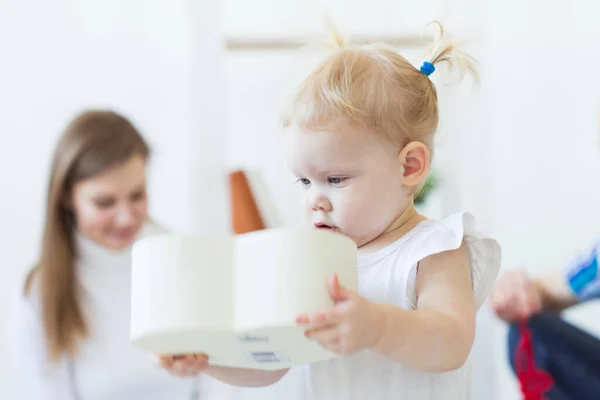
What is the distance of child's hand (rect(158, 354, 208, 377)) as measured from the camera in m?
0.71

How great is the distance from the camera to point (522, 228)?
6.24 feet

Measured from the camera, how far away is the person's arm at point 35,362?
5.52ft

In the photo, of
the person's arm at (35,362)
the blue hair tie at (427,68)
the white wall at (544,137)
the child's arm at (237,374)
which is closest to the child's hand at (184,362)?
the child's arm at (237,374)

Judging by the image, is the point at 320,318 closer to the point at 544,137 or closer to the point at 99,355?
the point at 99,355

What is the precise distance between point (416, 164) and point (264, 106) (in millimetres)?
1118

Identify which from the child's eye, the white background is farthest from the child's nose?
the white background

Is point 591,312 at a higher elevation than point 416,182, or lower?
lower

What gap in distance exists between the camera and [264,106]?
1902 mm

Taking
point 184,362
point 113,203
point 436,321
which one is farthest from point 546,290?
point 113,203

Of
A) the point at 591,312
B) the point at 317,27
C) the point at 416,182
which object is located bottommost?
the point at 591,312

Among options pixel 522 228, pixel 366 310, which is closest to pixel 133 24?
pixel 522 228

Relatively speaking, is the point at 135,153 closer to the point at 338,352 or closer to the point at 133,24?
the point at 133,24

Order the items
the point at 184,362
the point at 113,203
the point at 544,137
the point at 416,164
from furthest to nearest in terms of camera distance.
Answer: the point at 544,137
the point at 113,203
the point at 416,164
the point at 184,362

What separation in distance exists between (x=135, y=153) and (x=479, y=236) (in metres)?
1.09
